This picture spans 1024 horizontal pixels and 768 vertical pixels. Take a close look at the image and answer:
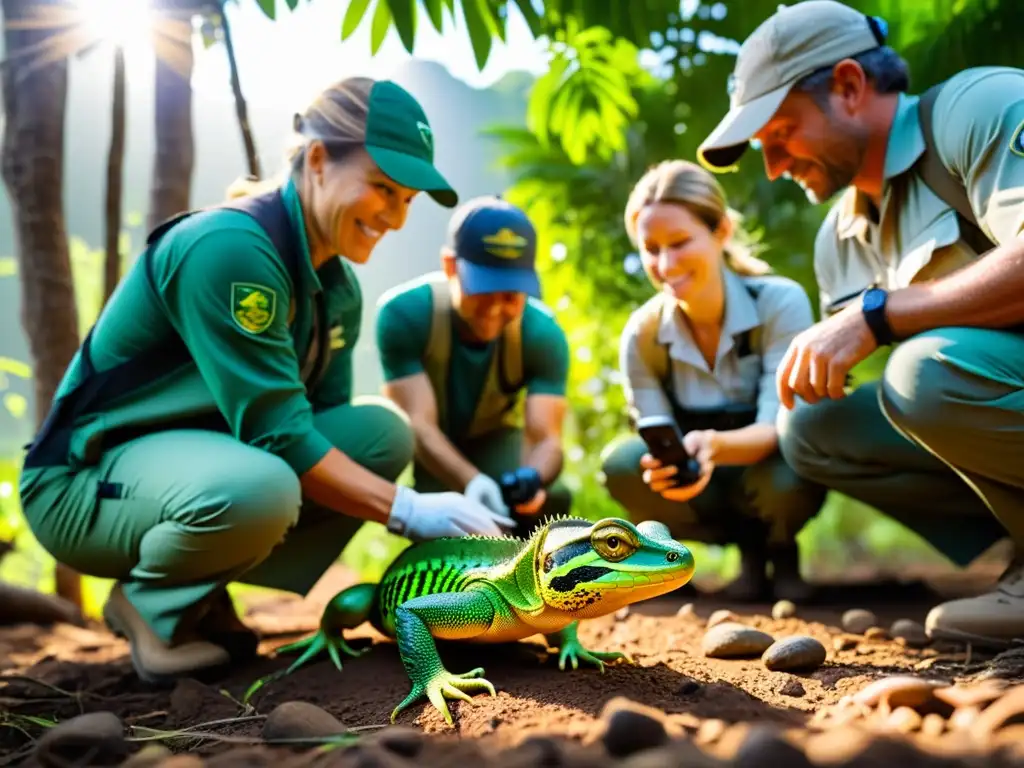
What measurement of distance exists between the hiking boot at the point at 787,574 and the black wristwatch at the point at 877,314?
4.51 ft

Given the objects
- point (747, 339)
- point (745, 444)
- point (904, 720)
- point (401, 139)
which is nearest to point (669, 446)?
point (745, 444)

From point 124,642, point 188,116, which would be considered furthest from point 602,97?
point 124,642

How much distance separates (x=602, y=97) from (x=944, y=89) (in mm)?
2071

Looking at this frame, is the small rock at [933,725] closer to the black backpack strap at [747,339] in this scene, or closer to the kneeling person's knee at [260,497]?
the kneeling person's knee at [260,497]

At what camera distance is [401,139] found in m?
2.66

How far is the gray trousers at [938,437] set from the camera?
7.38ft

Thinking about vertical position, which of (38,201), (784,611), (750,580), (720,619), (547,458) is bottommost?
(750,580)

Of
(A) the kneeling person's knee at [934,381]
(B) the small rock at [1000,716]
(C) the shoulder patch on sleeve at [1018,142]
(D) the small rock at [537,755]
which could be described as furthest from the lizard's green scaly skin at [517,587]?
(C) the shoulder patch on sleeve at [1018,142]

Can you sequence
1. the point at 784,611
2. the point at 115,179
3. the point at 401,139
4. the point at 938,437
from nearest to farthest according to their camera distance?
the point at 938,437, the point at 401,139, the point at 784,611, the point at 115,179

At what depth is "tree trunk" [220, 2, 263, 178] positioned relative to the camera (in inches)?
142

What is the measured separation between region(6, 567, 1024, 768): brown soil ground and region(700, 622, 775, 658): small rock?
4cm

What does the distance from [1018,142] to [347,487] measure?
6.69 ft

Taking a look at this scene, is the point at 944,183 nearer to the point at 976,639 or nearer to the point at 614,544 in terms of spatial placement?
the point at 976,639

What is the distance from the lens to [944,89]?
2.50m
